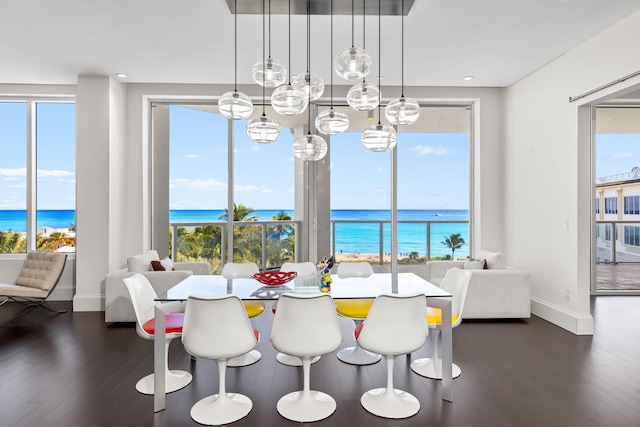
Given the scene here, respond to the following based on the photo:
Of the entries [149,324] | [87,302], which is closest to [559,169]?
[149,324]

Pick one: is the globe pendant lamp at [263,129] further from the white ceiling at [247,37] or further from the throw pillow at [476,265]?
the throw pillow at [476,265]

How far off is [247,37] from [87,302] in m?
3.72

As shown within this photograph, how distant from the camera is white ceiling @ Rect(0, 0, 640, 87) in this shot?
10.7 feet

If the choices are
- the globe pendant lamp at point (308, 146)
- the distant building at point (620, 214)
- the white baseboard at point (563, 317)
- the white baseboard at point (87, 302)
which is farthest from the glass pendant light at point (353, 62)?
the distant building at point (620, 214)

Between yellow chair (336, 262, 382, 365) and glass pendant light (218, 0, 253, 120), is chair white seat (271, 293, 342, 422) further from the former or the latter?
glass pendant light (218, 0, 253, 120)

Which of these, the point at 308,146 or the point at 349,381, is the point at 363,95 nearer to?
the point at 308,146

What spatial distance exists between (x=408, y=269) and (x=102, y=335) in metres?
4.02

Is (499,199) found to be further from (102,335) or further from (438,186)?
(102,335)

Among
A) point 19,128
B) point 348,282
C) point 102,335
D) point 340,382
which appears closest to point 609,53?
point 348,282

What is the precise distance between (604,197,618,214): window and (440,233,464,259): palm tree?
2.45m

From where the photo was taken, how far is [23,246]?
5605mm

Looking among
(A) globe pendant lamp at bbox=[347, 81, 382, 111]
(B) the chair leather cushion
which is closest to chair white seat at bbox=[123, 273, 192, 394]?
(B) the chair leather cushion

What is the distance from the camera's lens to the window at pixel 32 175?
552 centimetres

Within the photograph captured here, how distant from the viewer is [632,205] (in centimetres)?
607
